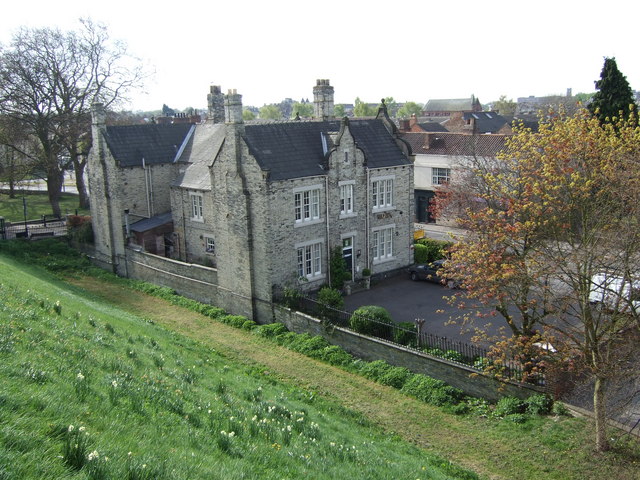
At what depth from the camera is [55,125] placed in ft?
176

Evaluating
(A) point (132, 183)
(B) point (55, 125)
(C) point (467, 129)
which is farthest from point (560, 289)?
(B) point (55, 125)

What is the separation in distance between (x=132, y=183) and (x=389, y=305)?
20362mm

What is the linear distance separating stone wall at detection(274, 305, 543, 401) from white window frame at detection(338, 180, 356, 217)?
288 inches

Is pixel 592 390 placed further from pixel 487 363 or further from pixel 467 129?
pixel 467 129

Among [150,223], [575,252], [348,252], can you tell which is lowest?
[348,252]

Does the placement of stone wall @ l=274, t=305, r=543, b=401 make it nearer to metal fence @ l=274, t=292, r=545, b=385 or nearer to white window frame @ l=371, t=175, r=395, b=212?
metal fence @ l=274, t=292, r=545, b=385

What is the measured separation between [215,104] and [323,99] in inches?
412

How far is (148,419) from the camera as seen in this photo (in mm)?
11148

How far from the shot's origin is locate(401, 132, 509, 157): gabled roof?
158 feet

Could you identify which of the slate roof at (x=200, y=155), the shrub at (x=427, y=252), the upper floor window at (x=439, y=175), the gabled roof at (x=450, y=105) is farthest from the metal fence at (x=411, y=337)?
the gabled roof at (x=450, y=105)

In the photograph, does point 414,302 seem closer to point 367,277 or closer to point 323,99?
point 367,277

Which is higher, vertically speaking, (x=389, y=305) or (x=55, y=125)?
(x=55, y=125)

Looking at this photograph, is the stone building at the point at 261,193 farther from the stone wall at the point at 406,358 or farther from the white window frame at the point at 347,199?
the stone wall at the point at 406,358

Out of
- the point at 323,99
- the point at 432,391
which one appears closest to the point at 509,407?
the point at 432,391
